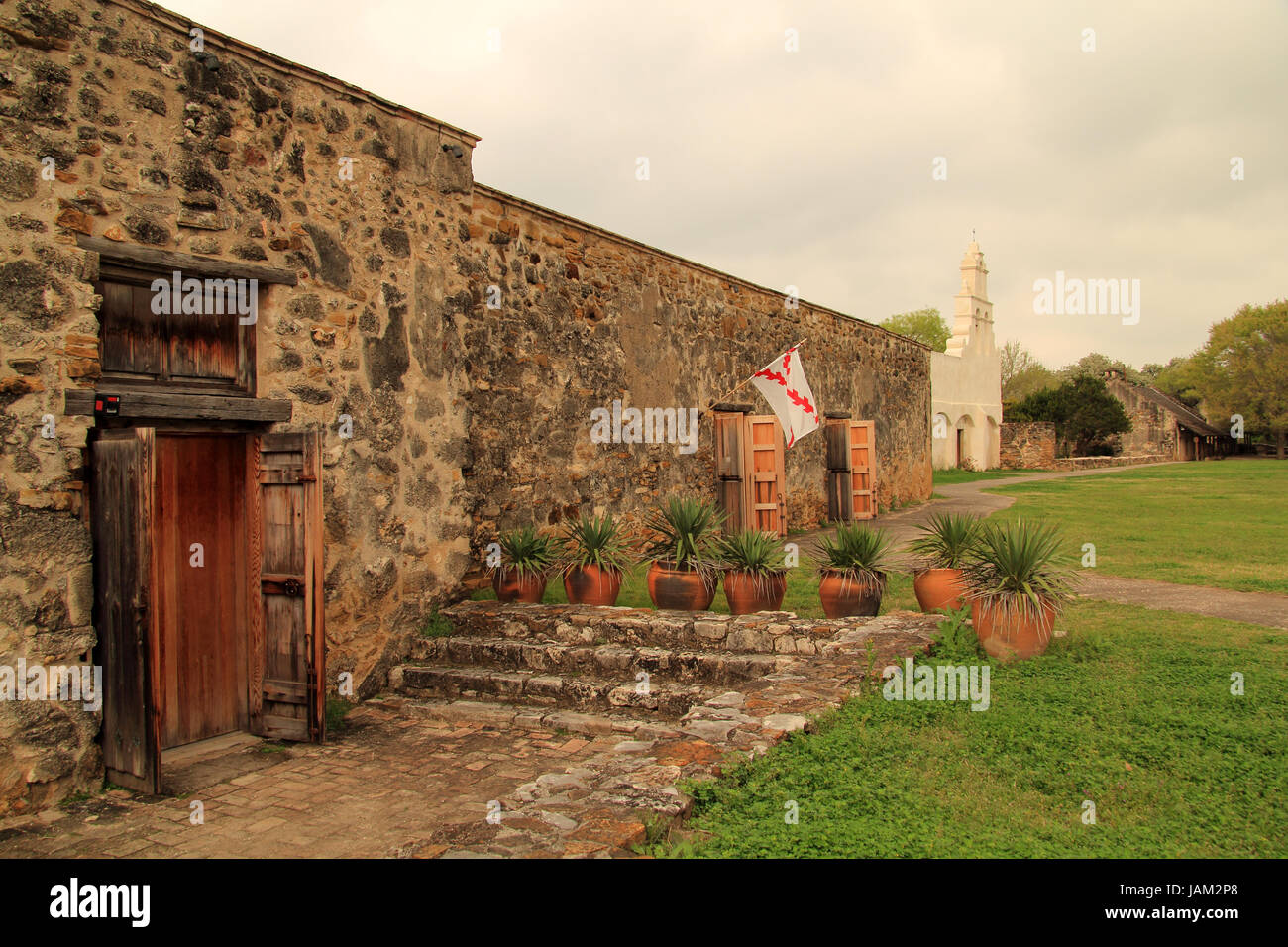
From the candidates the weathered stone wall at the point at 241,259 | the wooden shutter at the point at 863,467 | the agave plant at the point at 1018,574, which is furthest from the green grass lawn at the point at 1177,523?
the weathered stone wall at the point at 241,259

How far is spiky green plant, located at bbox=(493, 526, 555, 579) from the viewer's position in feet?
25.1

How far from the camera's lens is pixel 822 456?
15.5 metres

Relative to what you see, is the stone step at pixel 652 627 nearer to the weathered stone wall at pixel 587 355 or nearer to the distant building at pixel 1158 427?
the weathered stone wall at pixel 587 355

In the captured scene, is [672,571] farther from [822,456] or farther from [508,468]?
[822,456]

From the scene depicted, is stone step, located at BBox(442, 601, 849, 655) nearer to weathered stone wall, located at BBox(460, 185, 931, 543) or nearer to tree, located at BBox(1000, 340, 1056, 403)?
weathered stone wall, located at BBox(460, 185, 931, 543)

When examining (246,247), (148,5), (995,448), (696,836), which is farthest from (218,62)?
(995,448)

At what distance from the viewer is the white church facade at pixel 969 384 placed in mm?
32125

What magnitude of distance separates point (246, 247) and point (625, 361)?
4906 millimetres

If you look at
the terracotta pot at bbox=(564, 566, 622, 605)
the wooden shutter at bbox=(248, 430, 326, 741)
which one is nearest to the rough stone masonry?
the wooden shutter at bbox=(248, 430, 326, 741)

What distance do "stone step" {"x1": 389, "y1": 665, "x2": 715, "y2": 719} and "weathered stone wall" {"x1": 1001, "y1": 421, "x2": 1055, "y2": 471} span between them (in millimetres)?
34418

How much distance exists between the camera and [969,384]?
33.7m

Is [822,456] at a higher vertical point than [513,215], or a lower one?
lower

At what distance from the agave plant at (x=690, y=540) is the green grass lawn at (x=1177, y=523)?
5.04 meters

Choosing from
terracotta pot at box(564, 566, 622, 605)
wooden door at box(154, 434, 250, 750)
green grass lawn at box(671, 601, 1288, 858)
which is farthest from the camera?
terracotta pot at box(564, 566, 622, 605)
